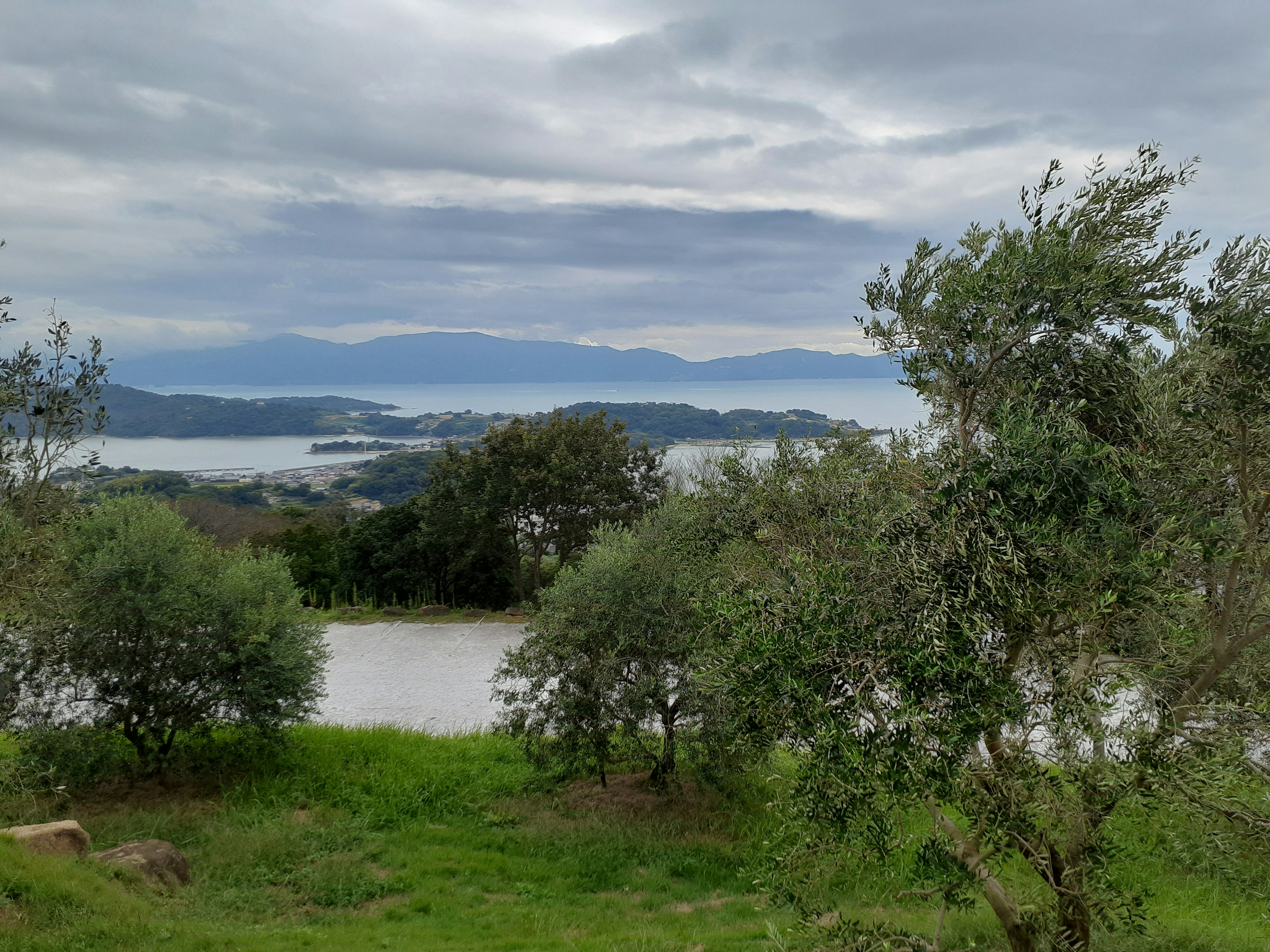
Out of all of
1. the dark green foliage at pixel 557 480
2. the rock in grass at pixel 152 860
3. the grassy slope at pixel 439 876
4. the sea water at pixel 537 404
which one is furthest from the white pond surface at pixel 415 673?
the sea water at pixel 537 404

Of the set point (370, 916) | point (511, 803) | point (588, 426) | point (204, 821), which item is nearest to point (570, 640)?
point (511, 803)

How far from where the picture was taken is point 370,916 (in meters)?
7.21

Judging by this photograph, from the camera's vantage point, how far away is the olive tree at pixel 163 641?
31.2 feet

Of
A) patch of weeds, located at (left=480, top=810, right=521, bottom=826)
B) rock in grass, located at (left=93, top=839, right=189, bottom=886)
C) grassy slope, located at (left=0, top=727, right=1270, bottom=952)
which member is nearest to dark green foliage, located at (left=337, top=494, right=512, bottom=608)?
grassy slope, located at (left=0, top=727, right=1270, bottom=952)

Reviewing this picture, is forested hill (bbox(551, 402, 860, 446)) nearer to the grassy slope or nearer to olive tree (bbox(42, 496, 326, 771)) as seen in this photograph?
olive tree (bbox(42, 496, 326, 771))

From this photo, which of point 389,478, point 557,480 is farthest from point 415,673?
point 389,478

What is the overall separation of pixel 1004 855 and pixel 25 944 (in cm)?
696

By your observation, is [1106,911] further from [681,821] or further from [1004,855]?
[681,821]

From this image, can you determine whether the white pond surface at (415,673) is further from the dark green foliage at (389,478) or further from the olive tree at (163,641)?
the dark green foliage at (389,478)

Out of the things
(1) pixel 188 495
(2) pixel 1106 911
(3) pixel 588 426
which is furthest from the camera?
(1) pixel 188 495

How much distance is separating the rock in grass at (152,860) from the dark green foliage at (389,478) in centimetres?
3599

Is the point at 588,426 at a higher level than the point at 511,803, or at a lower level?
higher

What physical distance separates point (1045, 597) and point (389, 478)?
167 feet

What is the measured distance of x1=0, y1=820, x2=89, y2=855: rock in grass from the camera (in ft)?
22.9
